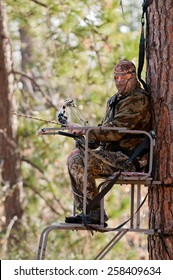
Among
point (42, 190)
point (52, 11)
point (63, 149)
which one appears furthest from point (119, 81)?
point (42, 190)

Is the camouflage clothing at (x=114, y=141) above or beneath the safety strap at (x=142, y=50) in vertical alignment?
beneath

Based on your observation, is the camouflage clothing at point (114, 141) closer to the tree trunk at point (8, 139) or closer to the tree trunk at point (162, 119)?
the tree trunk at point (162, 119)

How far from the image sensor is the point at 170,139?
687cm

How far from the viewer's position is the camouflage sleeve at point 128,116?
655cm

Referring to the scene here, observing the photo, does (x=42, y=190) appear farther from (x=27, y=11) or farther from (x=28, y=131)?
(x=27, y=11)

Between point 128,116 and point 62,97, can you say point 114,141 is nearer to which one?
point 128,116

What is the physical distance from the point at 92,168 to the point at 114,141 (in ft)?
1.14

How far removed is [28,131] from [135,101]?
661 centimetres

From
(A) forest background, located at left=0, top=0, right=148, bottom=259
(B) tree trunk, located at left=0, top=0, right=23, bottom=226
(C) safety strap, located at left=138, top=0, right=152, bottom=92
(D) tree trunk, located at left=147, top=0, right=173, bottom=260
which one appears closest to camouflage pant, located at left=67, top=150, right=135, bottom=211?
(D) tree trunk, located at left=147, top=0, right=173, bottom=260

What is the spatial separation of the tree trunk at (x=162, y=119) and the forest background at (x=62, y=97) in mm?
4379

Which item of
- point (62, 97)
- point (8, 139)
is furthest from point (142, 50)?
point (62, 97)

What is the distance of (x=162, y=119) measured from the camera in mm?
6891

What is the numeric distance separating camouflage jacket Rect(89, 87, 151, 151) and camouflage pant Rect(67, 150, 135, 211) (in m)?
→ 0.13

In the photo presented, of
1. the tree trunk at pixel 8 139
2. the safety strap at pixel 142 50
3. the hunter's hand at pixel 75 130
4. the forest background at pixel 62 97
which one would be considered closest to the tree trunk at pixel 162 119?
the safety strap at pixel 142 50
